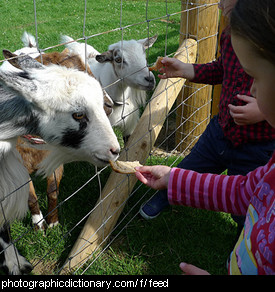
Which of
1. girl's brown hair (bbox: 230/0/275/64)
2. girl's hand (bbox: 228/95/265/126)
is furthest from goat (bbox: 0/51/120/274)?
girl's brown hair (bbox: 230/0/275/64)

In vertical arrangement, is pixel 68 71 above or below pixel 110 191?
above

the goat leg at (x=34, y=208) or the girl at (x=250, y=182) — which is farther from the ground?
the girl at (x=250, y=182)

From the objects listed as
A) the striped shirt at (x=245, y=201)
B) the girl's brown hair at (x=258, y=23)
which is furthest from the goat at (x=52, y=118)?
the girl's brown hair at (x=258, y=23)

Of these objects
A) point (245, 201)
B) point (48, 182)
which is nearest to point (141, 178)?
point (245, 201)

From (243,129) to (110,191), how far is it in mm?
1086

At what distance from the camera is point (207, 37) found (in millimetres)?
3338

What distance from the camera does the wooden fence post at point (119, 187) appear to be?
240 centimetres

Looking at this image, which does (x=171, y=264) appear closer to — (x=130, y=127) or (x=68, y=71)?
(x=68, y=71)

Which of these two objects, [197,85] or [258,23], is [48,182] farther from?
[258,23]

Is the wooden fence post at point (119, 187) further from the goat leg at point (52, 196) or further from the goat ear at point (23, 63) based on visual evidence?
the goat ear at point (23, 63)

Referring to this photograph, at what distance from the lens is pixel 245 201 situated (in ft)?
4.58

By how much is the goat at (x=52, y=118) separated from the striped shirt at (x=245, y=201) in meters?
0.64

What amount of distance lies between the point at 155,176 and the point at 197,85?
6.98 ft
